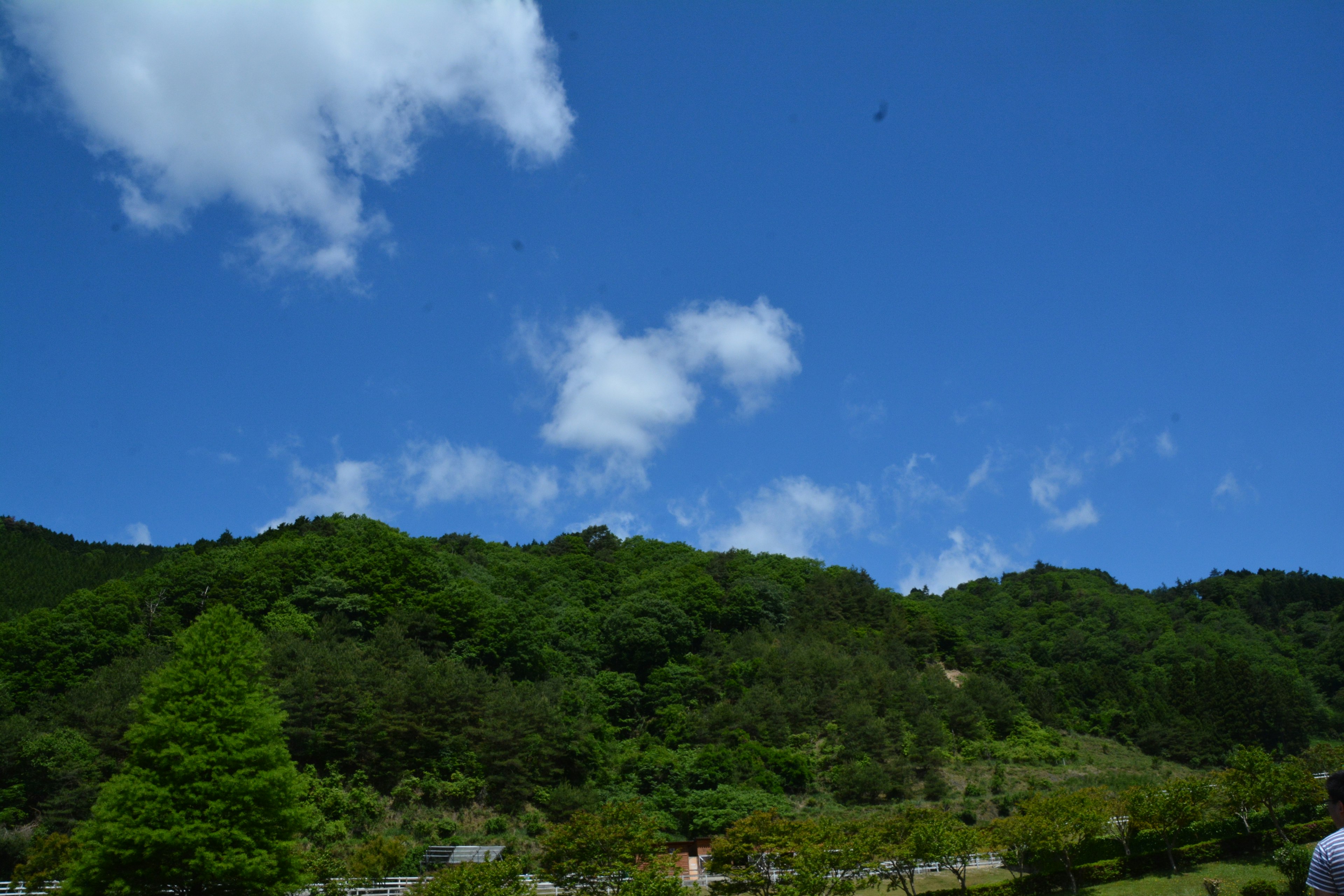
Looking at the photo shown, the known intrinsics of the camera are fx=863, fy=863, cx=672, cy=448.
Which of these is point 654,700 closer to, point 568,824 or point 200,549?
point 568,824

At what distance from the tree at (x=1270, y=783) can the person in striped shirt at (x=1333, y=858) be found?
115 ft

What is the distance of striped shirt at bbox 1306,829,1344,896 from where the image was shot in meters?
4.34

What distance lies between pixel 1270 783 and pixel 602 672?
134 feet

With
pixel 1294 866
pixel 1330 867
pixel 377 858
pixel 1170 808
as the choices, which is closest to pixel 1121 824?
pixel 1170 808

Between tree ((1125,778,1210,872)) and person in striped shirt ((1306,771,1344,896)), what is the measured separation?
33.2 metres

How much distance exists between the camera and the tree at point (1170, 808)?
32.2 meters

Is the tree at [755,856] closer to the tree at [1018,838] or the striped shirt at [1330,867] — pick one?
the tree at [1018,838]

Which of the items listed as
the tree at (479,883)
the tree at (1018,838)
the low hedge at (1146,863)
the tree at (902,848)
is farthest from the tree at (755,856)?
the tree at (1018,838)

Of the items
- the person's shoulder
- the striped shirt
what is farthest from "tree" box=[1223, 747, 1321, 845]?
the person's shoulder

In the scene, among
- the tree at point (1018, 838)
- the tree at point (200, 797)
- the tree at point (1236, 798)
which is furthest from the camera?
the tree at point (1236, 798)

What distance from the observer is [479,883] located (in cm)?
2466

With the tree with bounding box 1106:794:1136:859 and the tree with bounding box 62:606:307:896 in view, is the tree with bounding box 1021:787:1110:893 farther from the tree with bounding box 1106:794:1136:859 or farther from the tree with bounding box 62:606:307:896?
the tree with bounding box 62:606:307:896

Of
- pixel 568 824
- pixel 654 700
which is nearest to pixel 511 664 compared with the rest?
pixel 654 700

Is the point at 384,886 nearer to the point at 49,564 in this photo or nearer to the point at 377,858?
the point at 377,858
